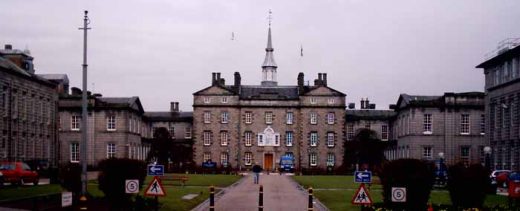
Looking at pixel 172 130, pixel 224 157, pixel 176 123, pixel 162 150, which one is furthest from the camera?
pixel 176 123

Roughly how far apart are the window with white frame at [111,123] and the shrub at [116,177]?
228ft

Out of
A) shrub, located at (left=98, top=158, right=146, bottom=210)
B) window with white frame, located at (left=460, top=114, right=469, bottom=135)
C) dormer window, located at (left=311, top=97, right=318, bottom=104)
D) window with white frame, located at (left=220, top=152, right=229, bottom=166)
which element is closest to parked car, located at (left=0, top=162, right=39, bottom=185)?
shrub, located at (left=98, top=158, right=146, bottom=210)

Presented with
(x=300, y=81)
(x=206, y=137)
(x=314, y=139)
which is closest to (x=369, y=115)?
(x=314, y=139)

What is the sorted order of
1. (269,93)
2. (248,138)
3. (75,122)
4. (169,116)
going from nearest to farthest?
1. (75,122)
2. (248,138)
3. (269,93)
4. (169,116)

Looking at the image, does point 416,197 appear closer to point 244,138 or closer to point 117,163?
point 117,163

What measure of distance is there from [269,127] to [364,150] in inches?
498

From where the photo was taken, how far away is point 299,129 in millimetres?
106938

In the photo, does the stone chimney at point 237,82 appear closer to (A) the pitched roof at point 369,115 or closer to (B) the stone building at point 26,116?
(A) the pitched roof at point 369,115

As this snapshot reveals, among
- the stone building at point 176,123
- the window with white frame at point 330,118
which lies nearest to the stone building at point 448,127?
the window with white frame at point 330,118

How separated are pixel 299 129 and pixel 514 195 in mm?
80523

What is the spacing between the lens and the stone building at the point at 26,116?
2303 inches

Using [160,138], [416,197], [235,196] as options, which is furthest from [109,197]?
[160,138]

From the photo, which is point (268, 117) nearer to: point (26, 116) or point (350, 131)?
point (350, 131)

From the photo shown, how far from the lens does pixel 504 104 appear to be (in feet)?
196
